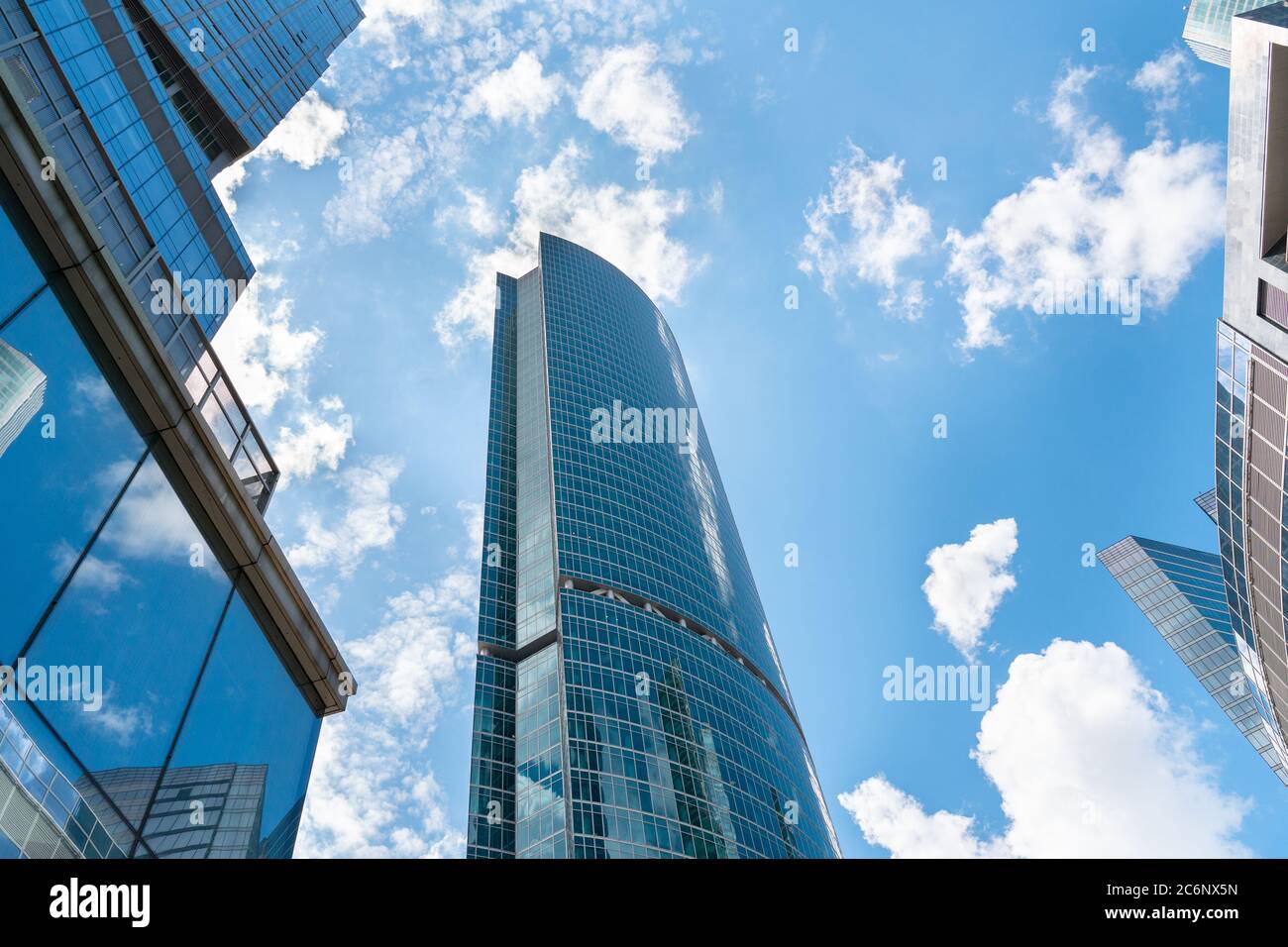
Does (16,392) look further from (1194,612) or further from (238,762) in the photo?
(1194,612)

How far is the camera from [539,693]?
89.8 m

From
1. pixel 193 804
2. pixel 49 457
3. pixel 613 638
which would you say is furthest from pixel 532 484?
pixel 49 457

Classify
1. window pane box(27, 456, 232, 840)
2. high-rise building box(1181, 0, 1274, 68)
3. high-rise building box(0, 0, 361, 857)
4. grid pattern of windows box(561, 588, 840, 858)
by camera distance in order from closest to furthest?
high-rise building box(0, 0, 361, 857), window pane box(27, 456, 232, 840), grid pattern of windows box(561, 588, 840, 858), high-rise building box(1181, 0, 1274, 68)

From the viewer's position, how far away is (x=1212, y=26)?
12375 centimetres

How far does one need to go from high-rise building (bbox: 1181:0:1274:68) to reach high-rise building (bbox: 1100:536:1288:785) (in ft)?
277

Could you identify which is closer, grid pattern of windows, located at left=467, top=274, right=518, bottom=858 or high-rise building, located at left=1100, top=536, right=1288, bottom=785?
grid pattern of windows, located at left=467, top=274, right=518, bottom=858

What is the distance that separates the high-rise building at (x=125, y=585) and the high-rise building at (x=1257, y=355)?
1683 inches

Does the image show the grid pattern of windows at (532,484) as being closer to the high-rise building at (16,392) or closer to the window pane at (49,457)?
Result: the window pane at (49,457)

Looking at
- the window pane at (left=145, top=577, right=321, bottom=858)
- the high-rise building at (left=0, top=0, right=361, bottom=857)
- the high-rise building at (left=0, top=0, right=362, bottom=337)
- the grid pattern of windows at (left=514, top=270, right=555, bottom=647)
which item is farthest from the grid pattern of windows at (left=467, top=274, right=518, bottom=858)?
the high-rise building at (left=0, top=0, right=361, bottom=857)

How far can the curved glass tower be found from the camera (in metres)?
79.4

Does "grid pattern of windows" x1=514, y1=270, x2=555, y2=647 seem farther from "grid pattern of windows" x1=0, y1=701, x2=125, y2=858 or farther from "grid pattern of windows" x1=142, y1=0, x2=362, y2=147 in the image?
"grid pattern of windows" x1=0, y1=701, x2=125, y2=858
